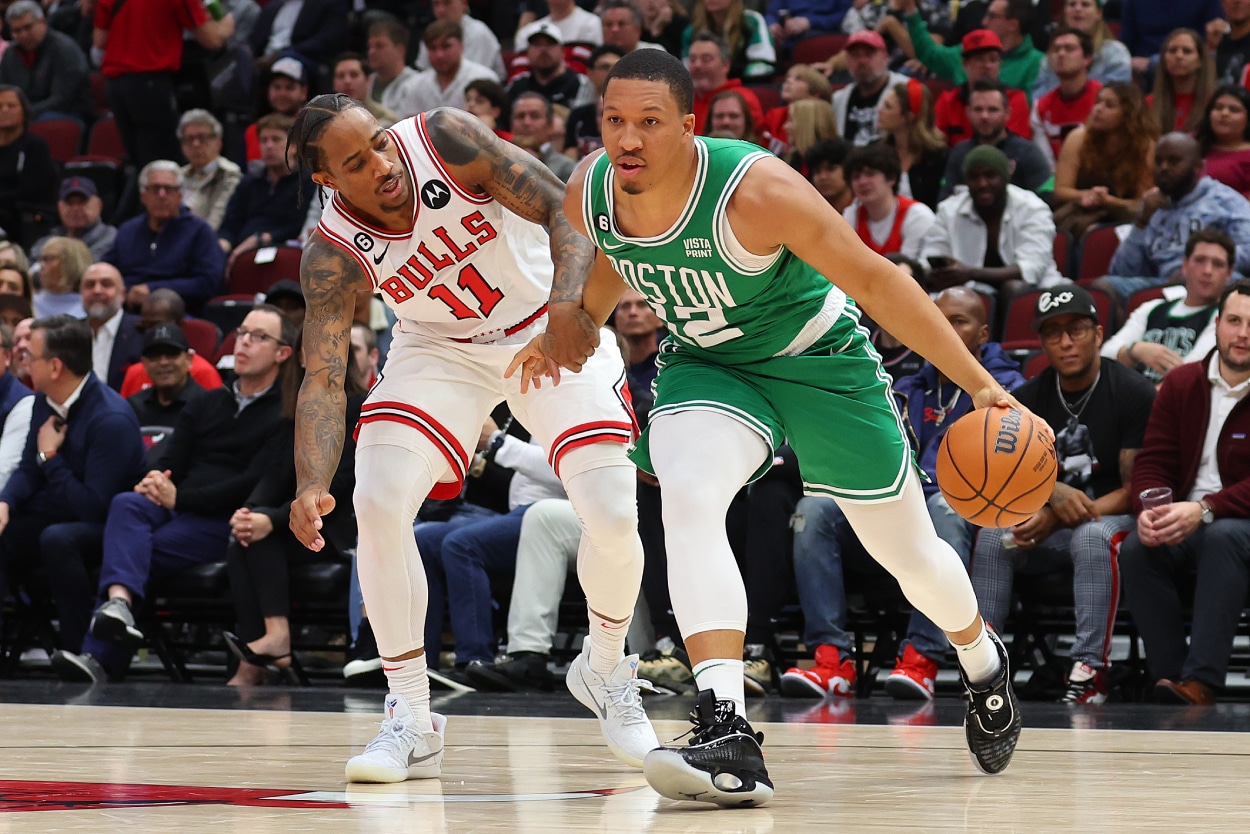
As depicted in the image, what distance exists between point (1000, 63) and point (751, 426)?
751cm

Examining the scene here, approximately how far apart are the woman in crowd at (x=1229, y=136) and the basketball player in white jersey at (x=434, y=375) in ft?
17.2

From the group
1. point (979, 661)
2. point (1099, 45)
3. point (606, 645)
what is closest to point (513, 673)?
point (606, 645)

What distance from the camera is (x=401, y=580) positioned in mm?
3883

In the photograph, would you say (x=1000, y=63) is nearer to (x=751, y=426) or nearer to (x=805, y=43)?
(x=805, y=43)

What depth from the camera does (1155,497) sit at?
6125mm

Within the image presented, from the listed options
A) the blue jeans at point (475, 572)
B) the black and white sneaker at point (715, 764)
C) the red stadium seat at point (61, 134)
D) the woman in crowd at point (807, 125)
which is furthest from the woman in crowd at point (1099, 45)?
the red stadium seat at point (61, 134)

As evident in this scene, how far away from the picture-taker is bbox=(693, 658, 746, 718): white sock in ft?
10.5

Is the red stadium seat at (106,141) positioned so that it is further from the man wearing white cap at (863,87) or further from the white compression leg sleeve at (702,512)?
the white compression leg sleeve at (702,512)

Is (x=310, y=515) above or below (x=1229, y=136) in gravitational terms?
below

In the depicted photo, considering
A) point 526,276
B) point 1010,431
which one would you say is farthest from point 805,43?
point 1010,431

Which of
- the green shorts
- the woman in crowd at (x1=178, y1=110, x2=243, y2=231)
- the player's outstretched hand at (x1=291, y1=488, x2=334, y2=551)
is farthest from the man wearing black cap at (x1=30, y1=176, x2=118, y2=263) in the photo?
the green shorts

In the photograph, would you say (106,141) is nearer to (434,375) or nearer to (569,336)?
(434,375)

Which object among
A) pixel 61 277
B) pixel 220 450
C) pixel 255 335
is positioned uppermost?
pixel 61 277

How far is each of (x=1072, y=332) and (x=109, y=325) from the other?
18.8 feet
